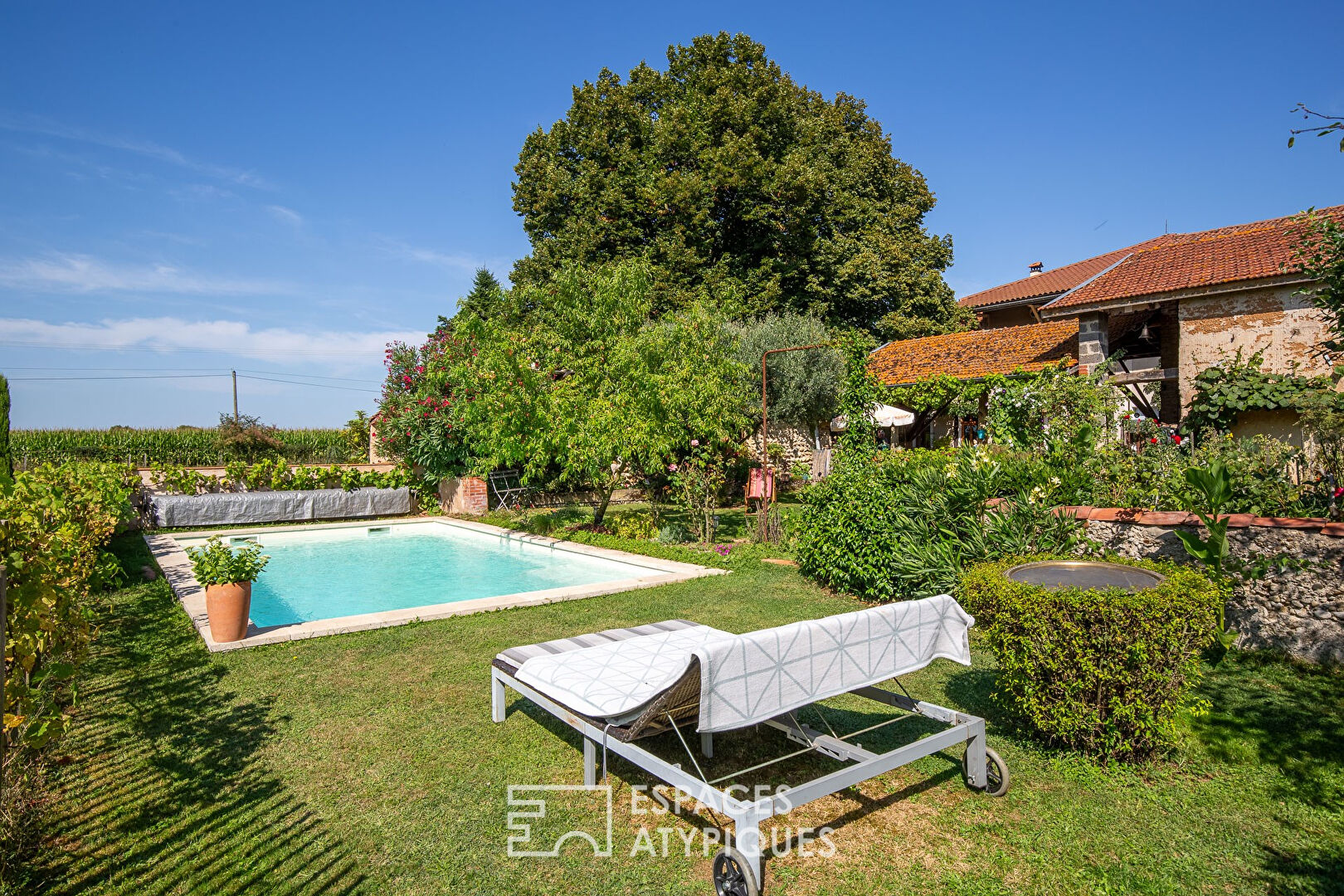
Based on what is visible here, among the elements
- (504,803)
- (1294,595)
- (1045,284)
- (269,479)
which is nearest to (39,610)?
(504,803)

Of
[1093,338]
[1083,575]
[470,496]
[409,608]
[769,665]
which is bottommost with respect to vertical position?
[409,608]

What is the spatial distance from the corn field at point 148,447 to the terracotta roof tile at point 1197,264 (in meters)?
22.3

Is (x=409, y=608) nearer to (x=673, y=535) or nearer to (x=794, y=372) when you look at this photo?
(x=673, y=535)

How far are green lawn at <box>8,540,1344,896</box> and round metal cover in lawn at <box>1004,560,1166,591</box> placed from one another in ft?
3.17

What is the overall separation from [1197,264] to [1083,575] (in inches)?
A: 542

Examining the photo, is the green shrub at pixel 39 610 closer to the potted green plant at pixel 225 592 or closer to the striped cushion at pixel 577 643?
the potted green plant at pixel 225 592

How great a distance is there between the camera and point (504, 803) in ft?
12.9

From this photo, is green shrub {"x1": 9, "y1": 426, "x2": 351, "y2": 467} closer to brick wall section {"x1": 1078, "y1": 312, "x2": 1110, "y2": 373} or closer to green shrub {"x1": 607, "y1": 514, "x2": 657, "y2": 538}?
green shrub {"x1": 607, "y1": 514, "x2": 657, "y2": 538}

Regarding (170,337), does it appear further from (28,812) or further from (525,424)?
(28,812)

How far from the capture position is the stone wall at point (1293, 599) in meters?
5.77

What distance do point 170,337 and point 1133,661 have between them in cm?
3754

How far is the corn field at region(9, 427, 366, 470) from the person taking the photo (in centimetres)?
2317

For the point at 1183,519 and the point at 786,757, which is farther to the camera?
the point at 1183,519

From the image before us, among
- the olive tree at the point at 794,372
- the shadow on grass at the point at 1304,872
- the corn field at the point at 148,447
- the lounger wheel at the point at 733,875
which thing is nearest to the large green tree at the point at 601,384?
the olive tree at the point at 794,372
